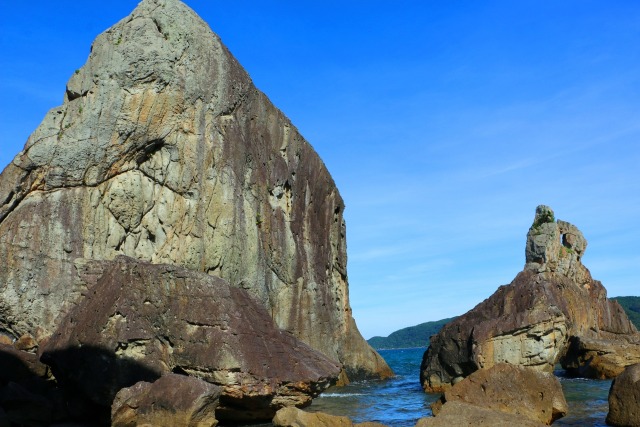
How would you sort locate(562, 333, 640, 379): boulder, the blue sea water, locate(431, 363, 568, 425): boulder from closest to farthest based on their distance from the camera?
1. locate(431, 363, 568, 425): boulder
2. the blue sea water
3. locate(562, 333, 640, 379): boulder

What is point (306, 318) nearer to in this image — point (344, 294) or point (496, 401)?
point (344, 294)

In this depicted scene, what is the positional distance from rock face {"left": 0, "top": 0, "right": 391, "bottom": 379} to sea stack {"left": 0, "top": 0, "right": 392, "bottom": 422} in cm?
5

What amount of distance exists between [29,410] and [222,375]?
4.68 metres

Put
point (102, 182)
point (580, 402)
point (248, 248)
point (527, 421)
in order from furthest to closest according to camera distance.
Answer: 1. point (248, 248)
2. point (102, 182)
3. point (580, 402)
4. point (527, 421)

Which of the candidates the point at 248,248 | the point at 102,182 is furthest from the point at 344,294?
the point at 102,182

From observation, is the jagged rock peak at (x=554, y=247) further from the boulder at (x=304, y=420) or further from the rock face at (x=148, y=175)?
the boulder at (x=304, y=420)

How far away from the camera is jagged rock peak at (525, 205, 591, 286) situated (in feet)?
144

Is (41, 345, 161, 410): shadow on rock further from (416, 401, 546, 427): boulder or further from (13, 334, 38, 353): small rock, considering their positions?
(416, 401, 546, 427): boulder

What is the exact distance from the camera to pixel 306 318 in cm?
3800

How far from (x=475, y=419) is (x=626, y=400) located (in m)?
5.16

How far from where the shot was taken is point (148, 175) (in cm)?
2986

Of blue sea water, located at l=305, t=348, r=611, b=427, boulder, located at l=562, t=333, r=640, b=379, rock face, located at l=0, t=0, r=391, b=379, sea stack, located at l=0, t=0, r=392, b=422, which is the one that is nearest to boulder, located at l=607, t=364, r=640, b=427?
blue sea water, located at l=305, t=348, r=611, b=427

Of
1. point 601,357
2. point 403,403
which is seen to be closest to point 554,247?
point 601,357

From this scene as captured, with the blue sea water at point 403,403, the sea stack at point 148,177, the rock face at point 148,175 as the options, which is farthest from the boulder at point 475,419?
the rock face at point 148,175
